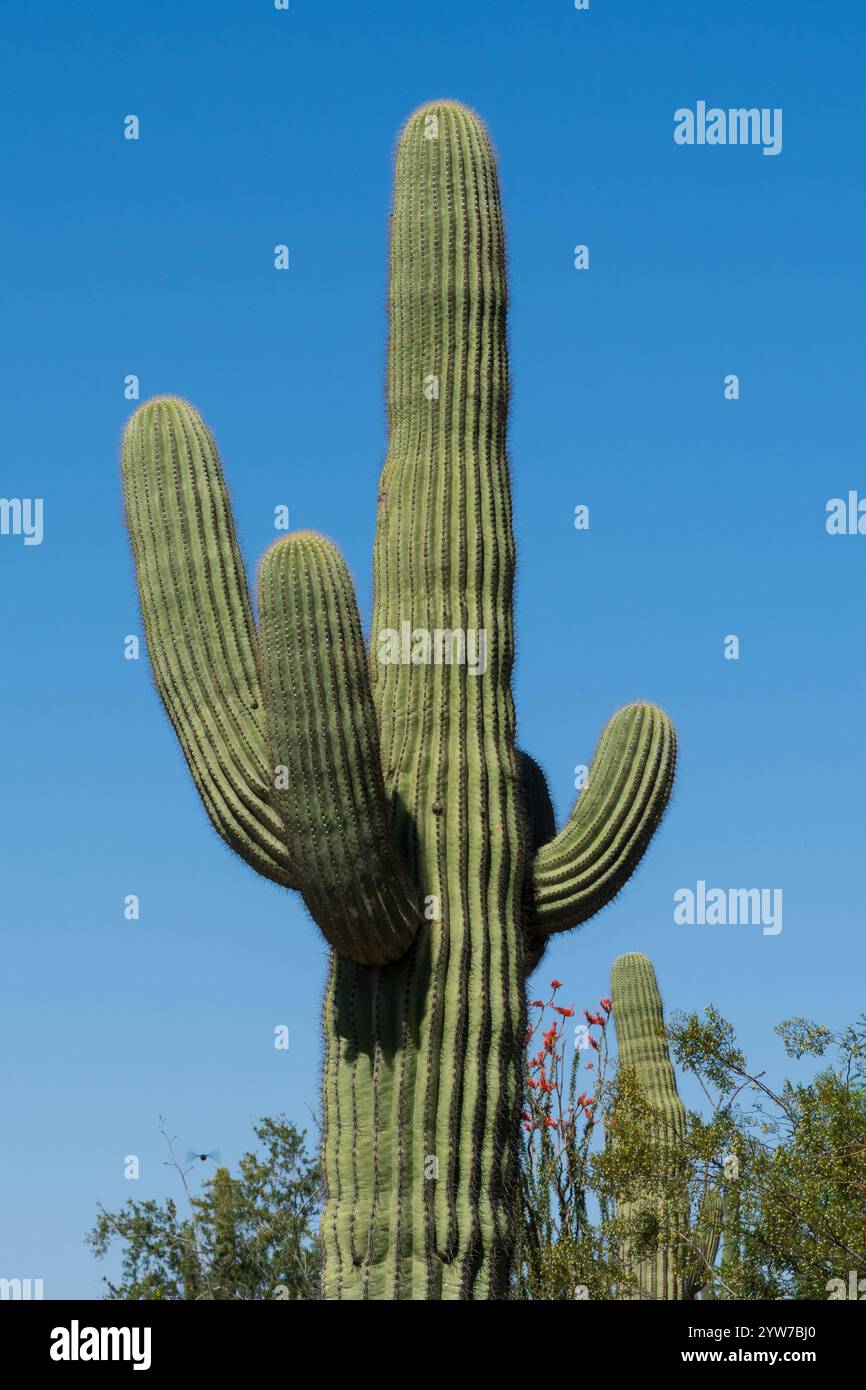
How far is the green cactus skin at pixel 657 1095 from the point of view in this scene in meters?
12.8

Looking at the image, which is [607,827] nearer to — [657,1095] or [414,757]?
[414,757]

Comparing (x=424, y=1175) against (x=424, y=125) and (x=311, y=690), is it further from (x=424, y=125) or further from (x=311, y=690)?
(x=424, y=125)

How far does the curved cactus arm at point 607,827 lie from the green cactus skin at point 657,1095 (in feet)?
14.3

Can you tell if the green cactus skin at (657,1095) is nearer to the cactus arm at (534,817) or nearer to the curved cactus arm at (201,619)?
the cactus arm at (534,817)

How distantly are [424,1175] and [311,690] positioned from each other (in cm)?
203

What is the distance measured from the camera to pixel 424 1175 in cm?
793

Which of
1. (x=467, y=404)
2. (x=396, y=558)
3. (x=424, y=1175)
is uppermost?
(x=467, y=404)

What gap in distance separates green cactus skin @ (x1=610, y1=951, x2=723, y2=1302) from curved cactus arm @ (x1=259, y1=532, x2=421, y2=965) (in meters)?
5.63

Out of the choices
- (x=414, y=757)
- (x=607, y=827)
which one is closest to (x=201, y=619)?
(x=414, y=757)

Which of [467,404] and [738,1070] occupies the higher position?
[467,404]

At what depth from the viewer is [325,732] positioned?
766 cm

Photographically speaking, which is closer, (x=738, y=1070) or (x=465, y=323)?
(x=465, y=323)
